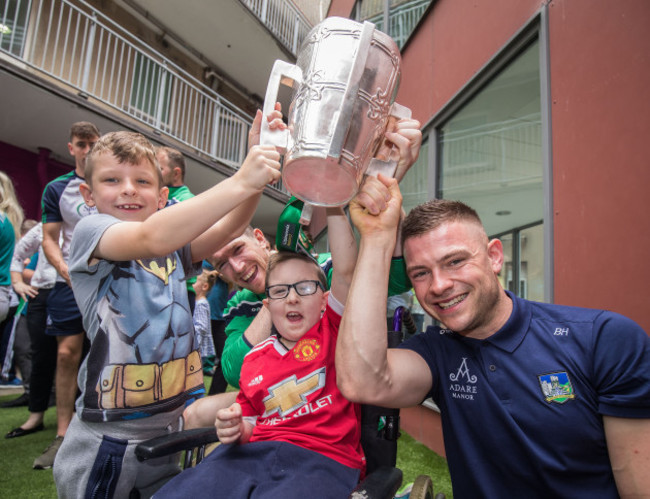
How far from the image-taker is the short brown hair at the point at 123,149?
138 cm

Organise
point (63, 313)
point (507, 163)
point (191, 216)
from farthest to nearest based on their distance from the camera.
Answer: point (507, 163), point (63, 313), point (191, 216)

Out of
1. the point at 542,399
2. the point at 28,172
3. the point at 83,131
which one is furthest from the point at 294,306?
the point at 28,172

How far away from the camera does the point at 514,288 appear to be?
2.99 meters

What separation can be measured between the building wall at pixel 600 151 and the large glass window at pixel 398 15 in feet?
7.82

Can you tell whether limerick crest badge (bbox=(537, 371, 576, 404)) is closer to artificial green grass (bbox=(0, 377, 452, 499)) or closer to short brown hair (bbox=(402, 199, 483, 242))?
short brown hair (bbox=(402, 199, 483, 242))

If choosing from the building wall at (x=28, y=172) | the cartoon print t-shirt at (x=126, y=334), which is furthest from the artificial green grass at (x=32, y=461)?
the building wall at (x=28, y=172)

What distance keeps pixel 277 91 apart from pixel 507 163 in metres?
2.99

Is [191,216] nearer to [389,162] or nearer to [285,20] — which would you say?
[389,162]

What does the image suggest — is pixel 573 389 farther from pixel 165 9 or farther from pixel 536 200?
pixel 165 9

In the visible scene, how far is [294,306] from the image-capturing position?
1614 mm

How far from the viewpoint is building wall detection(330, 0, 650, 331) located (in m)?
1.69

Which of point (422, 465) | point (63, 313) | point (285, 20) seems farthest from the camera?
point (285, 20)

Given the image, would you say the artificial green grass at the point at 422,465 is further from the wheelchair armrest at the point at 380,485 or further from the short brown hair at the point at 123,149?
A: the short brown hair at the point at 123,149

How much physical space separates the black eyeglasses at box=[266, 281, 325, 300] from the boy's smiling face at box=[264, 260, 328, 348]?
0.01m
